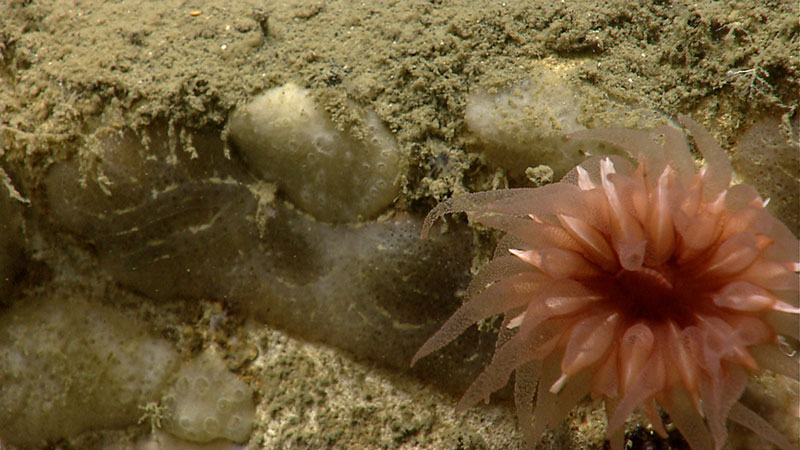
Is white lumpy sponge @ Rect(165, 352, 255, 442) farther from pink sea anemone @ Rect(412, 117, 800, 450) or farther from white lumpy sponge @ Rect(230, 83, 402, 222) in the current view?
pink sea anemone @ Rect(412, 117, 800, 450)

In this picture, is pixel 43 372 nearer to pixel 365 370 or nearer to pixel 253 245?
pixel 253 245

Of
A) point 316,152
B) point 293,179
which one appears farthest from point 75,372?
point 316,152

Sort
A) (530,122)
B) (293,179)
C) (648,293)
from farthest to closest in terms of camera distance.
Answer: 1. (293,179)
2. (530,122)
3. (648,293)

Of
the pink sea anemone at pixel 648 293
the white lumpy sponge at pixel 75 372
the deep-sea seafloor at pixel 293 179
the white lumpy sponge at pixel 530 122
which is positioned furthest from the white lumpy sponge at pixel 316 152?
the white lumpy sponge at pixel 75 372

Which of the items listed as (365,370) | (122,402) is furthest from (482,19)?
(122,402)

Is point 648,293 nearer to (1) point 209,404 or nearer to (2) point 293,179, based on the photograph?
(2) point 293,179
